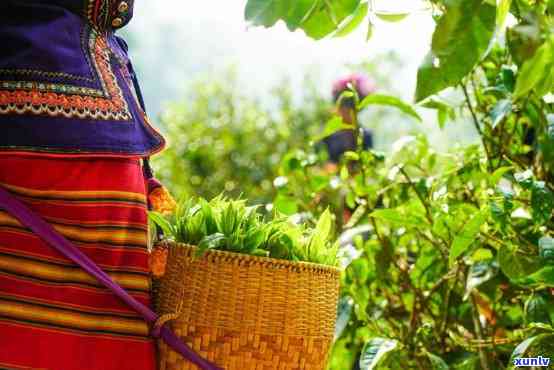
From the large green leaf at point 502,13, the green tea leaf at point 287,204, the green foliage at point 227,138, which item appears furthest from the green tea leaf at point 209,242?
the green foliage at point 227,138

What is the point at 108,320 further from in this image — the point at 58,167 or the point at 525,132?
the point at 525,132

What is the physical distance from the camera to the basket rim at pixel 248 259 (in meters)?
1.11

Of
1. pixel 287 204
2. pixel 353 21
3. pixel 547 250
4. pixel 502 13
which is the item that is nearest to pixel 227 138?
pixel 287 204

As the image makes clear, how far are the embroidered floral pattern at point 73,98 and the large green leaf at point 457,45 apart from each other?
26.8 inches

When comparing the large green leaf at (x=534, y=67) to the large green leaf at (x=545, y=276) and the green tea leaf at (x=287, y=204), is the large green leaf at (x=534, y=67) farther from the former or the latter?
the green tea leaf at (x=287, y=204)

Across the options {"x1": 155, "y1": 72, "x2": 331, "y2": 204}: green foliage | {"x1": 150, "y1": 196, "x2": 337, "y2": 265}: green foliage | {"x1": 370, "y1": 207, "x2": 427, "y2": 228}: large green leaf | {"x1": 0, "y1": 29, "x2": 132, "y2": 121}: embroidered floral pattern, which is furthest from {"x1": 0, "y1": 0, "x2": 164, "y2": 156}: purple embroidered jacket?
{"x1": 155, "y1": 72, "x2": 331, "y2": 204}: green foliage

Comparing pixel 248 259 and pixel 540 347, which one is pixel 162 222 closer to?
pixel 248 259

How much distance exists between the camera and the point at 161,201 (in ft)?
4.55

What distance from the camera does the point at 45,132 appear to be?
Result: 44.6 inches

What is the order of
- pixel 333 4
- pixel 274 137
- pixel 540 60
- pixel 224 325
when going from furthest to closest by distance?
pixel 274 137 < pixel 224 325 < pixel 333 4 < pixel 540 60

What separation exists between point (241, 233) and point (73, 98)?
0.30m

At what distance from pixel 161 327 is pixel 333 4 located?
0.59 meters

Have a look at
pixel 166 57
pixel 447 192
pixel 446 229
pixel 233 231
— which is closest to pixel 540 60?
pixel 233 231

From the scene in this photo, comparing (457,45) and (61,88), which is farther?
(61,88)
